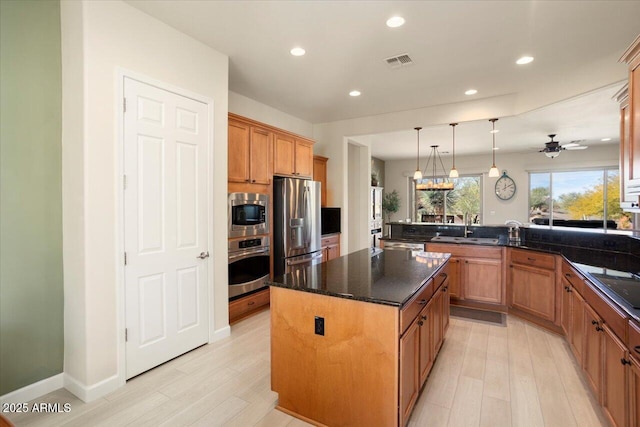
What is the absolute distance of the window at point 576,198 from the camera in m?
7.49

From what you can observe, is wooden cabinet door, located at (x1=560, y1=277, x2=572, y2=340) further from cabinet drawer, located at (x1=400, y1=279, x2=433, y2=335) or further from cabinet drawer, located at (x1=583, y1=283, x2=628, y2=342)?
cabinet drawer, located at (x1=400, y1=279, x2=433, y2=335)

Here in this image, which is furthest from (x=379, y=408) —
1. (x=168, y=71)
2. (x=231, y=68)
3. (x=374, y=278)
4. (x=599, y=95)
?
(x=599, y=95)

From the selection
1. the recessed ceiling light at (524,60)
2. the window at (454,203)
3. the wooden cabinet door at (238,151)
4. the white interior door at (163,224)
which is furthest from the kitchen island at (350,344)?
the window at (454,203)

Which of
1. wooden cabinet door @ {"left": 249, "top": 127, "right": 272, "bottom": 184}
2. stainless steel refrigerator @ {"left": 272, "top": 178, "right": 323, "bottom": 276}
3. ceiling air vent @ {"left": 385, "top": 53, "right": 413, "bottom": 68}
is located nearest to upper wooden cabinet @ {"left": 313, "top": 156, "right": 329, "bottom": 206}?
stainless steel refrigerator @ {"left": 272, "top": 178, "right": 323, "bottom": 276}

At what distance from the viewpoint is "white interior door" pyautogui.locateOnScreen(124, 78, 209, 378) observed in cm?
243

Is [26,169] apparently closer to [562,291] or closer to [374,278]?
[374,278]

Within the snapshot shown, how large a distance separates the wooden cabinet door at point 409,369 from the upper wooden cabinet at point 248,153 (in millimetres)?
2574

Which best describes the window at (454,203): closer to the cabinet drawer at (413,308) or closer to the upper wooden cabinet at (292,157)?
the upper wooden cabinet at (292,157)

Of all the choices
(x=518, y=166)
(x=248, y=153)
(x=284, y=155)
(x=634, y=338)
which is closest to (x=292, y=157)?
(x=284, y=155)

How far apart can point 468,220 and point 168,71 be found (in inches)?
172

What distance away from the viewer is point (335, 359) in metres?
1.83

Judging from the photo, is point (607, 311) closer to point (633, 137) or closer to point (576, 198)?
point (633, 137)

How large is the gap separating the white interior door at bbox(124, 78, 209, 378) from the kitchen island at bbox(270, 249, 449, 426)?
1.18m

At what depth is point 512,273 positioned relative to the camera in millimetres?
3881
